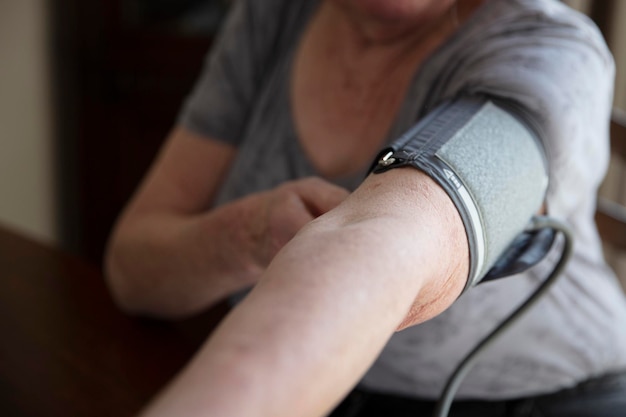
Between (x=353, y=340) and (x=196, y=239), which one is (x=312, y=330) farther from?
(x=196, y=239)

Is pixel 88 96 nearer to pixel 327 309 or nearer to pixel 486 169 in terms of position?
pixel 486 169

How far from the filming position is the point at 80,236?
2.42 metres

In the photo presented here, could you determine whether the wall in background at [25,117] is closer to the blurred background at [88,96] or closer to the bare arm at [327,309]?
the blurred background at [88,96]

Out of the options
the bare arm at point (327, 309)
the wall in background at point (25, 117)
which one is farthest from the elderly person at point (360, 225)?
the wall in background at point (25, 117)

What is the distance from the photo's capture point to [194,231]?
815mm

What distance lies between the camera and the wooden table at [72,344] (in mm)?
767

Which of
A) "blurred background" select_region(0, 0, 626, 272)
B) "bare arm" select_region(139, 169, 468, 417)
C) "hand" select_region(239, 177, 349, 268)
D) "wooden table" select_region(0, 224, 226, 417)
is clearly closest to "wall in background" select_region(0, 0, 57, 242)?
"blurred background" select_region(0, 0, 626, 272)

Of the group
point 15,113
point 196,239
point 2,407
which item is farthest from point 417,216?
point 15,113

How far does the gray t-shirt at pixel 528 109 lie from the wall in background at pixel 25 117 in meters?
1.39

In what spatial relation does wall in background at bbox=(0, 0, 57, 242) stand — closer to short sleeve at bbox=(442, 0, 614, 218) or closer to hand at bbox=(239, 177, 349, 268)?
hand at bbox=(239, 177, 349, 268)

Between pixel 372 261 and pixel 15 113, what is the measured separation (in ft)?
6.80

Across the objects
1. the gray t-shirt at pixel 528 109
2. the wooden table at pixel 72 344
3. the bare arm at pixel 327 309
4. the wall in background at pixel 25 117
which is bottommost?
the wall in background at pixel 25 117

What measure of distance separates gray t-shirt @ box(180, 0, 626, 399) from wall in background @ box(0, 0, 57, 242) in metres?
1.39

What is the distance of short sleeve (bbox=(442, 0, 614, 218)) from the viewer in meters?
0.63
